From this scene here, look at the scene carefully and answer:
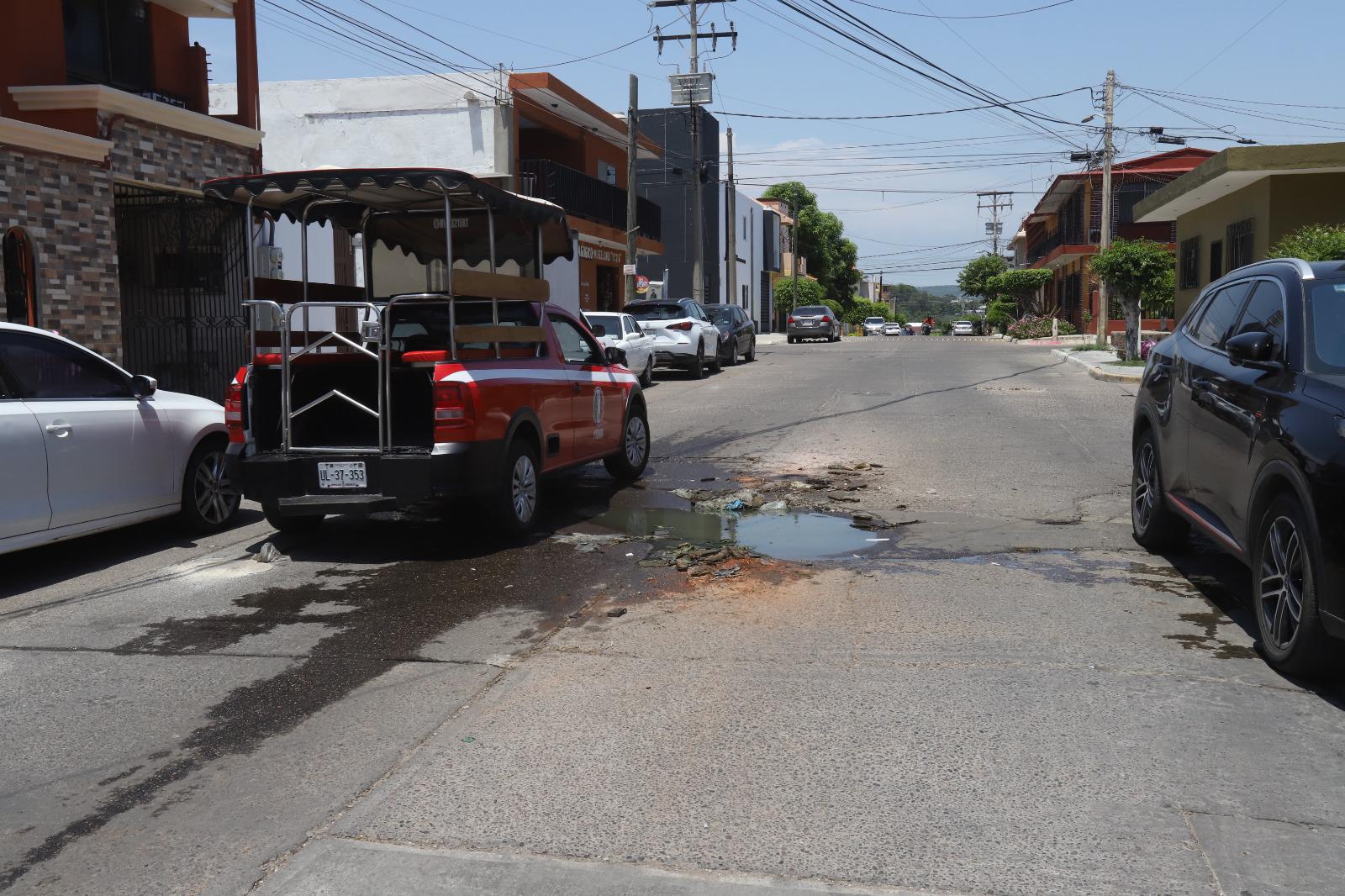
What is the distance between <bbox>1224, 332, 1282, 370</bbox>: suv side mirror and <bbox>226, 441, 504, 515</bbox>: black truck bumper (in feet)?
14.8

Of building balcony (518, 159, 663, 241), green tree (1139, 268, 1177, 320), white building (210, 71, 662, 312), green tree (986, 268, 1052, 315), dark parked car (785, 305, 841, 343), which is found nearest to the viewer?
green tree (1139, 268, 1177, 320)

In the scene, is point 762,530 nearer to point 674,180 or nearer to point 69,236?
point 69,236

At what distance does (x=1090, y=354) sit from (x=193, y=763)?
31.9m

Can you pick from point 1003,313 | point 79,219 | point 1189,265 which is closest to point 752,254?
point 1003,313

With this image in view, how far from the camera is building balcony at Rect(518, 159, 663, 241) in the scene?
29.9 metres

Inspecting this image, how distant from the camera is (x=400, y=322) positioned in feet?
29.6

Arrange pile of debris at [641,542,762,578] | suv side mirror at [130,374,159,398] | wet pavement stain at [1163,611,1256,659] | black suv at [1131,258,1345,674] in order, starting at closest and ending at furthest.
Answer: black suv at [1131,258,1345,674] < wet pavement stain at [1163,611,1256,659] < pile of debris at [641,542,762,578] < suv side mirror at [130,374,159,398]

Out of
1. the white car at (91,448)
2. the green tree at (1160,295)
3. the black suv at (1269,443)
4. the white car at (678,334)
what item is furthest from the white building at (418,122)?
the black suv at (1269,443)

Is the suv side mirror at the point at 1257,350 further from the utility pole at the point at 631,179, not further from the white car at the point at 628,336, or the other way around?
the utility pole at the point at 631,179

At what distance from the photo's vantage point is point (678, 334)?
25203 mm

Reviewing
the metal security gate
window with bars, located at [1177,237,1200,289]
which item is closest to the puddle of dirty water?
the metal security gate

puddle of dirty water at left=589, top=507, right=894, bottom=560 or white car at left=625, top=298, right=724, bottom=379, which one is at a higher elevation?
white car at left=625, top=298, right=724, bottom=379

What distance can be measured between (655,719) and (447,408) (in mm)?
3522

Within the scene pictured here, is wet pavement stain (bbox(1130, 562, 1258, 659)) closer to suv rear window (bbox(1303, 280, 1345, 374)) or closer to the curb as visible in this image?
suv rear window (bbox(1303, 280, 1345, 374))
